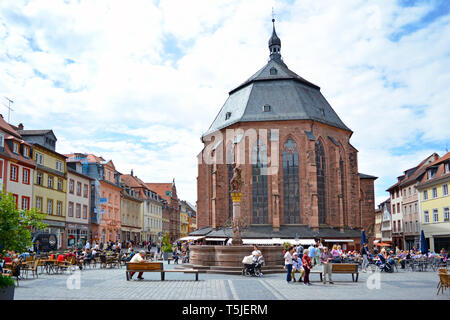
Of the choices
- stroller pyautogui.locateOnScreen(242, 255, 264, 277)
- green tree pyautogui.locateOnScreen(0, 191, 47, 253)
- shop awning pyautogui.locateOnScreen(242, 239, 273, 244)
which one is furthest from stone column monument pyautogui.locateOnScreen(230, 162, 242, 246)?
shop awning pyautogui.locateOnScreen(242, 239, 273, 244)

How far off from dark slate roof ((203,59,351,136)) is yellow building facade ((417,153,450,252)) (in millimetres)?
10462

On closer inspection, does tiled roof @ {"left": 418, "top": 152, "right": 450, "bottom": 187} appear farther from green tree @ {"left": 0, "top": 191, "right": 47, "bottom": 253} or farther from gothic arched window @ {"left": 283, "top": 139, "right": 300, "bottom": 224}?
green tree @ {"left": 0, "top": 191, "right": 47, "bottom": 253}

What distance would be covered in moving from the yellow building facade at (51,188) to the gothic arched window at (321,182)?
23.9 m

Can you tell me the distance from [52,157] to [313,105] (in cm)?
2540

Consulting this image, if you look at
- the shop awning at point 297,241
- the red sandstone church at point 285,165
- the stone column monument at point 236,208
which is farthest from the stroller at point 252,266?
the red sandstone church at point 285,165

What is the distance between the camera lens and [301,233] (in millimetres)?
37531

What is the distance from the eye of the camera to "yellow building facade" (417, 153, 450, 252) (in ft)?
142

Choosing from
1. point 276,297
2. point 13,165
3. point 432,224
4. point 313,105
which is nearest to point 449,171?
point 432,224

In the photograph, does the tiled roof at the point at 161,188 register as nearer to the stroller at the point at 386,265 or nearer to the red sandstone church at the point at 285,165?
the red sandstone church at the point at 285,165

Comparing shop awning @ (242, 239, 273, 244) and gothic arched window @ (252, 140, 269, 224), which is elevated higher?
gothic arched window @ (252, 140, 269, 224)

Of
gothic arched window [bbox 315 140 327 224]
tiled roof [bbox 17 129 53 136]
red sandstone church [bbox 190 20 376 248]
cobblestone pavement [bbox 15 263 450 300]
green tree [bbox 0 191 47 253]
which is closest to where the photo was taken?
cobblestone pavement [bbox 15 263 450 300]

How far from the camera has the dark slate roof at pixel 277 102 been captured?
4097cm

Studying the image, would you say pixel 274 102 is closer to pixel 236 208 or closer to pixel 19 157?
pixel 236 208
